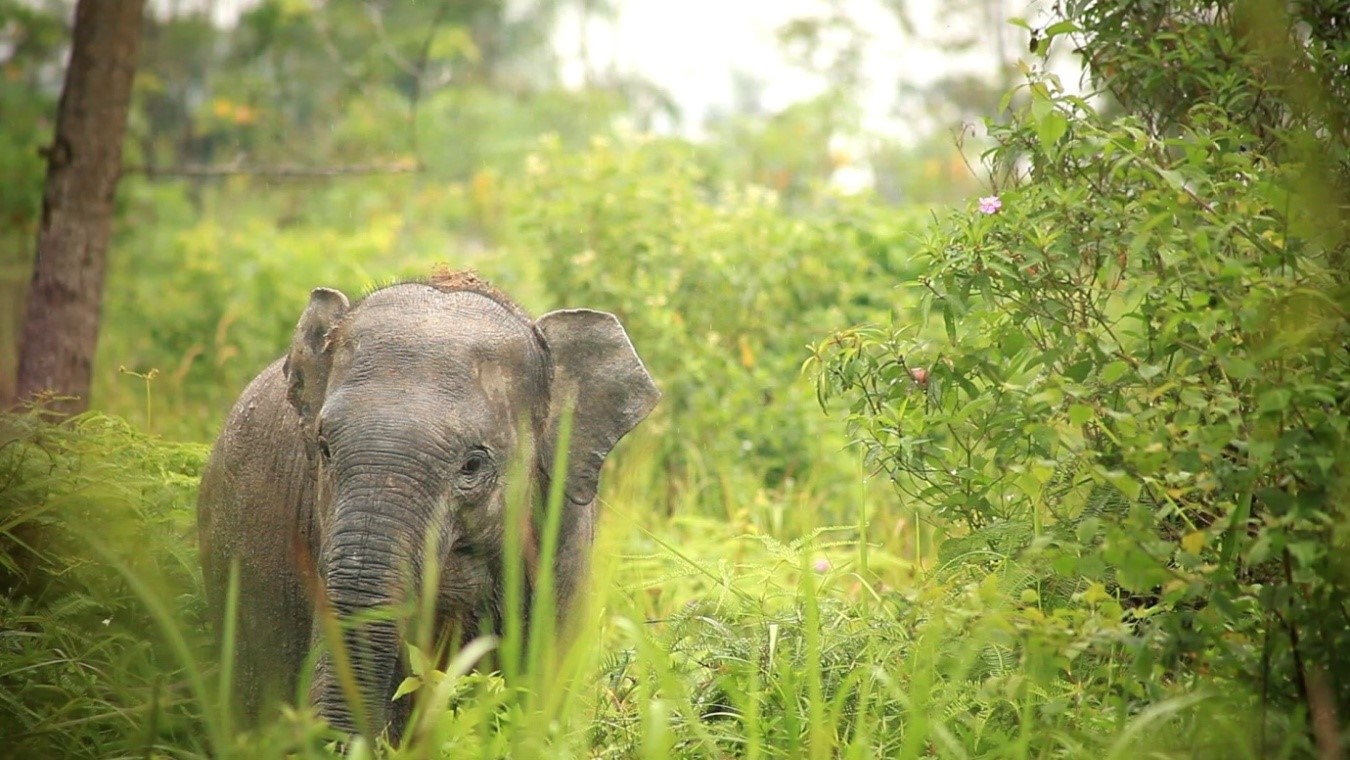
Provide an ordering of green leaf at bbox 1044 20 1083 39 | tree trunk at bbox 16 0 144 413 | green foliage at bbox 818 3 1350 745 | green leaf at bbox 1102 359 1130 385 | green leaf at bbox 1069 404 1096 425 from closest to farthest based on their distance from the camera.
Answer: green foliage at bbox 818 3 1350 745, green leaf at bbox 1069 404 1096 425, green leaf at bbox 1102 359 1130 385, green leaf at bbox 1044 20 1083 39, tree trunk at bbox 16 0 144 413

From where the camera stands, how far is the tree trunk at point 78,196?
6820 millimetres

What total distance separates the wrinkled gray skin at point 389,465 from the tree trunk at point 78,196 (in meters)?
2.52

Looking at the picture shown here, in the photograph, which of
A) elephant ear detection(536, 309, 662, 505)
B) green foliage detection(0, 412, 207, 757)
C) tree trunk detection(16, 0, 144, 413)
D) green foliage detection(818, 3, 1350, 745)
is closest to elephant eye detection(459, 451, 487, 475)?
elephant ear detection(536, 309, 662, 505)

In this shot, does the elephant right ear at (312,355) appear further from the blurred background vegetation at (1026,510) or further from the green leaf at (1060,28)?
the green leaf at (1060,28)

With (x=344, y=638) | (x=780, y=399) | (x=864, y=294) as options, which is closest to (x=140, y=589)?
(x=344, y=638)

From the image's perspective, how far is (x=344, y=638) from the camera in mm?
3391

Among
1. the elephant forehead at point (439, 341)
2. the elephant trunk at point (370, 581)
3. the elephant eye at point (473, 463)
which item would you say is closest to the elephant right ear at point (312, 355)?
the elephant forehead at point (439, 341)

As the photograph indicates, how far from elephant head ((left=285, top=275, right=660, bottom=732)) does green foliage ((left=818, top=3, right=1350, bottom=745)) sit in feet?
2.54

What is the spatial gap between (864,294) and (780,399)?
4.19 ft

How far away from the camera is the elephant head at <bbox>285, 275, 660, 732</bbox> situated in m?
3.46

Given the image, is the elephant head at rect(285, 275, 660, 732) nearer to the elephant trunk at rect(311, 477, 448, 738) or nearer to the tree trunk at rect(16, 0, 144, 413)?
the elephant trunk at rect(311, 477, 448, 738)

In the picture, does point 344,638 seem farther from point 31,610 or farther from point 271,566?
point 31,610

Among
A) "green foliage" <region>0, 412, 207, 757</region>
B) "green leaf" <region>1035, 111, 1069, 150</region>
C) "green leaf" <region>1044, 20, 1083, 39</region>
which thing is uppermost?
"green leaf" <region>1044, 20, 1083, 39</region>

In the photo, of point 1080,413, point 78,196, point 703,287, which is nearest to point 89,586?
point 1080,413
